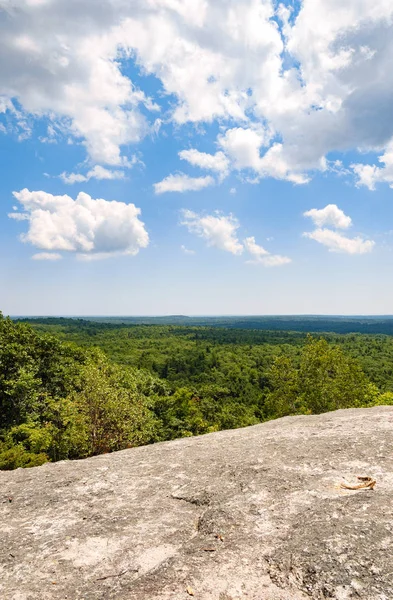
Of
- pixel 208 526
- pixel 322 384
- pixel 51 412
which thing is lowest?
pixel 51 412

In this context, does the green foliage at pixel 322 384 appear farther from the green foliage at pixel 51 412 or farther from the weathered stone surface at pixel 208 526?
the weathered stone surface at pixel 208 526

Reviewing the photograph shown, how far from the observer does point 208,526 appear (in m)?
5.79

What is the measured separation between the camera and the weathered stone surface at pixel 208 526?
14.6 ft

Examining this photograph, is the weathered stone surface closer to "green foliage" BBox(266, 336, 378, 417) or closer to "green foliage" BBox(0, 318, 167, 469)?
"green foliage" BBox(0, 318, 167, 469)

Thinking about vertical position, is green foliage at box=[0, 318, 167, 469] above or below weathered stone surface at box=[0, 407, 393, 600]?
below

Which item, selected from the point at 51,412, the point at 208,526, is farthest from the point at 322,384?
the point at 208,526

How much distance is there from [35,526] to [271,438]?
6370 millimetres

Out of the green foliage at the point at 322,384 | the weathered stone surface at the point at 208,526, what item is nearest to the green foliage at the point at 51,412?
the green foliage at the point at 322,384

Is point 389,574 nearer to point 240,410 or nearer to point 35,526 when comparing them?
point 35,526

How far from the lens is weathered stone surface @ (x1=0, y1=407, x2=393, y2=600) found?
444 cm

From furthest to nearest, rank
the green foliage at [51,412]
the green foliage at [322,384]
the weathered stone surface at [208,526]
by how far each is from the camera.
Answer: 1. the green foliage at [322,384]
2. the green foliage at [51,412]
3. the weathered stone surface at [208,526]

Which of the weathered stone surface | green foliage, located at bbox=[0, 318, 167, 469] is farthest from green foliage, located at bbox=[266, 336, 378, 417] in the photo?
the weathered stone surface

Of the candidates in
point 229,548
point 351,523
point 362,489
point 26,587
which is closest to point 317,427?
point 362,489

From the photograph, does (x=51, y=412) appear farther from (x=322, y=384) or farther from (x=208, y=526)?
(x=208, y=526)
